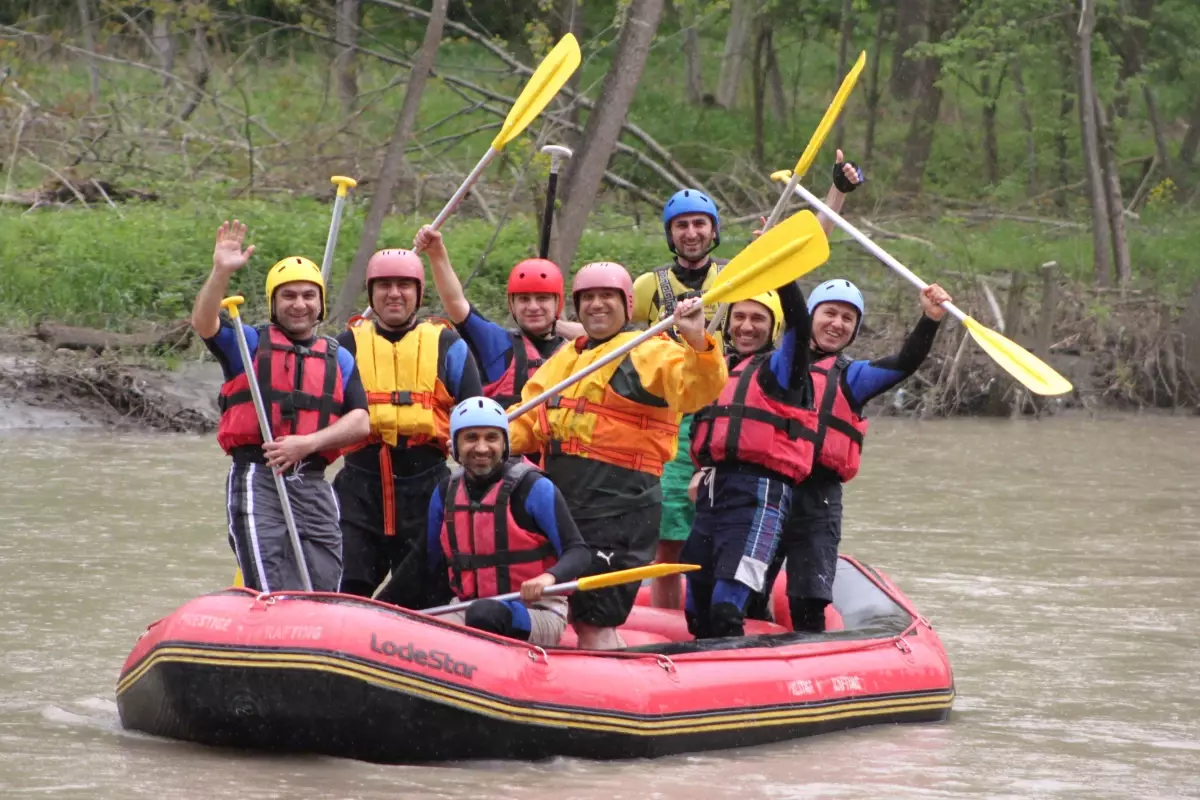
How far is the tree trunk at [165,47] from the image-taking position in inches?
648

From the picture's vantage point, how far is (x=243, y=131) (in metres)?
16.4

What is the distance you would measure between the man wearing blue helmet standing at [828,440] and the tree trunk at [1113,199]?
31.1 ft

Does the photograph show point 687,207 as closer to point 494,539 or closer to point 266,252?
point 494,539

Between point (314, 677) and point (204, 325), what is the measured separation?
1008 mm

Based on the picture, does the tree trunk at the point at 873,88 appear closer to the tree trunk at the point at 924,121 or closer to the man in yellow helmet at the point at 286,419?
the tree trunk at the point at 924,121

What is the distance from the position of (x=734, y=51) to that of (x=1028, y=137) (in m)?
3.60

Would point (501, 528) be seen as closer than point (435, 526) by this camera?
Yes

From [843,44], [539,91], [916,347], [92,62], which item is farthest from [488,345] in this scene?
[843,44]

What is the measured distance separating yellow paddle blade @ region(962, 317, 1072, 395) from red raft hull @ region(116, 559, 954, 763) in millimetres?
1142

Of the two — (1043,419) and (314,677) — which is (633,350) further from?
(1043,419)

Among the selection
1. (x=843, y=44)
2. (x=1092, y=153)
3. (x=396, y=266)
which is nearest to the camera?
(x=396, y=266)

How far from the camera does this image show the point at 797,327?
5.48m

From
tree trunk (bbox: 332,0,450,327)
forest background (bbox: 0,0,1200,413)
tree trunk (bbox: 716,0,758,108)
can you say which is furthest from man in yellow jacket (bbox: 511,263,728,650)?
tree trunk (bbox: 716,0,758,108)

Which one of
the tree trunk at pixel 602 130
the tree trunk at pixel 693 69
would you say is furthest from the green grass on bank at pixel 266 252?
the tree trunk at pixel 693 69
